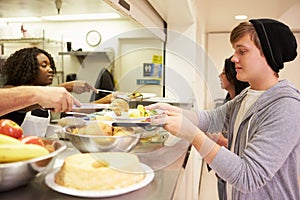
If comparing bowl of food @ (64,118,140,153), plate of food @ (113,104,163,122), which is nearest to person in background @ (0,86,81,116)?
bowl of food @ (64,118,140,153)

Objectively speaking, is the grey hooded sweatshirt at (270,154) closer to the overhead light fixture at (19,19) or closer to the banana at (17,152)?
the banana at (17,152)

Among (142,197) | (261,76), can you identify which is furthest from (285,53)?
(142,197)

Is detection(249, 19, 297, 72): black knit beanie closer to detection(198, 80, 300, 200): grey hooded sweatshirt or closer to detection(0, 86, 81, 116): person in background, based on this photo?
detection(198, 80, 300, 200): grey hooded sweatshirt

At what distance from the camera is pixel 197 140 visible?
88 centimetres

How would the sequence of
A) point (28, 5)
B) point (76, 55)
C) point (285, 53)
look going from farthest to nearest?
point (76, 55)
point (28, 5)
point (285, 53)

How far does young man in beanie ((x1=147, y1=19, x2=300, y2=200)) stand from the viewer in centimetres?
82

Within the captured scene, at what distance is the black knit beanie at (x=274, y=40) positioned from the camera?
2.91 ft

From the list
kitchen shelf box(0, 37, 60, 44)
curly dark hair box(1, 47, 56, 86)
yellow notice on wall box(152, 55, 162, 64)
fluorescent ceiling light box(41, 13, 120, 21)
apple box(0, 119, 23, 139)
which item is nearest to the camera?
apple box(0, 119, 23, 139)

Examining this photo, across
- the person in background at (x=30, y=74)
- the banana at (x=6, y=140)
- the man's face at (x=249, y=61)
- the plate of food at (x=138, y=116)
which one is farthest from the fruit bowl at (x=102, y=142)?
the person in background at (x=30, y=74)

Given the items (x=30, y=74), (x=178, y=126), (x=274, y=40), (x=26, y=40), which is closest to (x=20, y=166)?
(x=178, y=126)

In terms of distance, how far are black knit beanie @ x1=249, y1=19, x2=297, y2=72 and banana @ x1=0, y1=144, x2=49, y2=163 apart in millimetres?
751

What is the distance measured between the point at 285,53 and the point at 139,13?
93cm

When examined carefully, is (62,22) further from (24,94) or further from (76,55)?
(24,94)

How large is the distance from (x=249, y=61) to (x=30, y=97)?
0.72 metres
